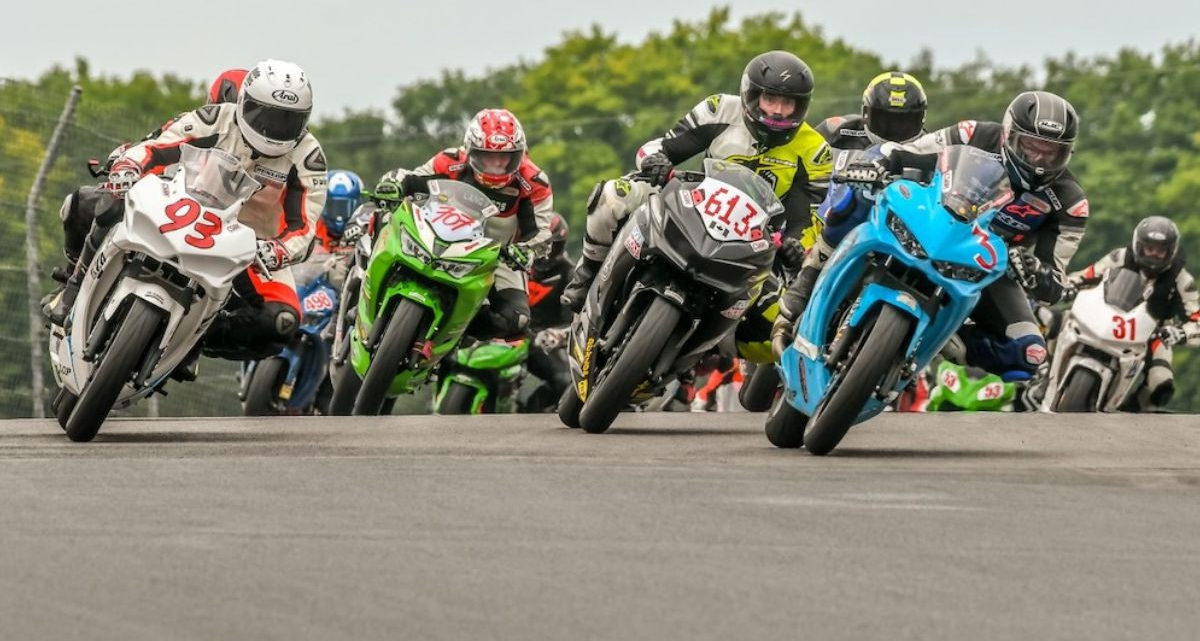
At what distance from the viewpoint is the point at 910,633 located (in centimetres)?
605

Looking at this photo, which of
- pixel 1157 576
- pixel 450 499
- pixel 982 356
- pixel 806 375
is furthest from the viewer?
pixel 982 356

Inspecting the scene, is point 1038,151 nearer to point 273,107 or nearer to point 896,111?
point 273,107

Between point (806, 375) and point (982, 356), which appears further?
point (982, 356)

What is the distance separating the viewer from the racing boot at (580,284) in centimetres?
1321

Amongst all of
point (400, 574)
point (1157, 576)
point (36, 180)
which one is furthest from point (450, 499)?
point (36, 180)

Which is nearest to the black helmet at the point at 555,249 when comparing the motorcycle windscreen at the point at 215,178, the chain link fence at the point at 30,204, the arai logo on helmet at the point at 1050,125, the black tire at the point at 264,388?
the black tire at the point at 264,388

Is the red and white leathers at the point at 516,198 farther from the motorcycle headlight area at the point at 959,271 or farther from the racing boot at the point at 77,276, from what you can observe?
the motorcycle headlight area at the point at 959,271

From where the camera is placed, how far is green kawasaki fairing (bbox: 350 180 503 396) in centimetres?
1391

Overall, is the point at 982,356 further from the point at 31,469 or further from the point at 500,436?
the point at 31,469

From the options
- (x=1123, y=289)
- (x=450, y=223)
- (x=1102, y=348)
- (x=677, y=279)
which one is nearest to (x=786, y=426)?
(x=677, y=279)

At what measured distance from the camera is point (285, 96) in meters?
12.0

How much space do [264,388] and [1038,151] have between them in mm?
6658

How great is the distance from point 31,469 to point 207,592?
3.26m

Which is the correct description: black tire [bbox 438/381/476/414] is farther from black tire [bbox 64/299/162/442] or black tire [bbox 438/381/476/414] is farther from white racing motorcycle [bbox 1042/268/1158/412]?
black tire [bbox 64/299/162/442]
